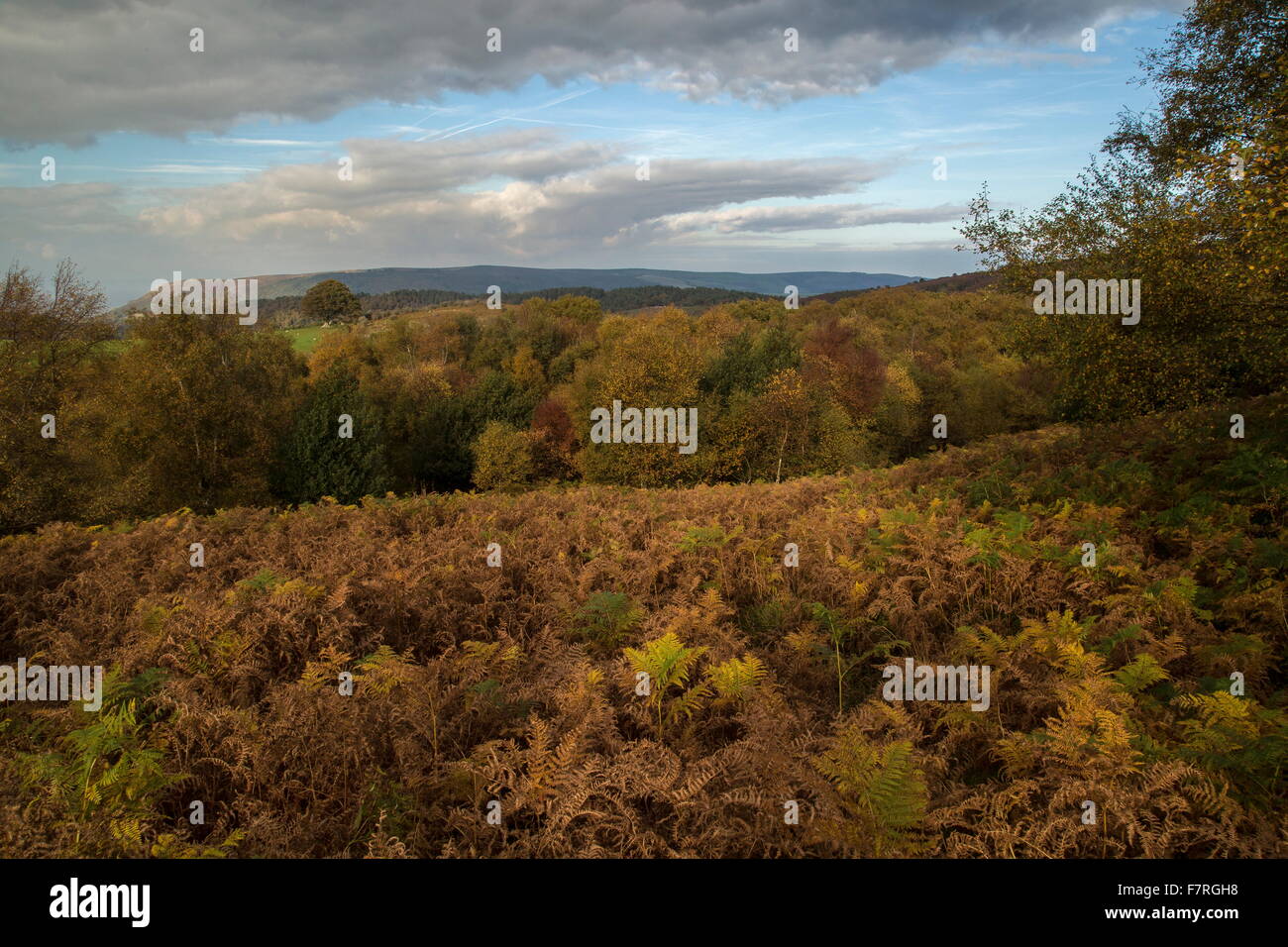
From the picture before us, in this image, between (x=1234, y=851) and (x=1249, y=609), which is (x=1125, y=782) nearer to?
(x=1234, y=851)

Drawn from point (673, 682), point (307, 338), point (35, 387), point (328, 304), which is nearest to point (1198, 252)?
point (673, 682)

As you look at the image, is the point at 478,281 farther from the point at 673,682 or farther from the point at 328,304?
the point at 673,682

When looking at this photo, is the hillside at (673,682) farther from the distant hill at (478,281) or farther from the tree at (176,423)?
the distant hill at (478,281)

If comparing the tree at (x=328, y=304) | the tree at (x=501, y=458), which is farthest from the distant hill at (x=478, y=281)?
the tree at (x=501, y=458)

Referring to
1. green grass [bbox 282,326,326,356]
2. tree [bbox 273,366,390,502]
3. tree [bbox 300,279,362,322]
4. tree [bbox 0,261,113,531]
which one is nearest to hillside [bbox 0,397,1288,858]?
tree [bbox 0,261,113,531]

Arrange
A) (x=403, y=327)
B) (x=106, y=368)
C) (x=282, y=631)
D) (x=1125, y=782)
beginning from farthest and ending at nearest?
1. (x=403, y=327)
2. (x=106, y=368)
3. (x=282, y=631)
4. (x=1125, y=782)
